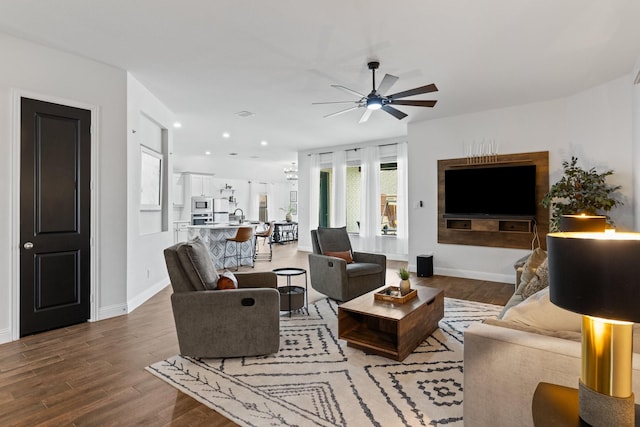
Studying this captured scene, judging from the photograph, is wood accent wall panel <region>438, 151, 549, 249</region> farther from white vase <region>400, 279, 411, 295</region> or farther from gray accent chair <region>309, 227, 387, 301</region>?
white vase <region>400, 279, 411, 295</region>

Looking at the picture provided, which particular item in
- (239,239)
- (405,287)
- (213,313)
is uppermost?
(239,239)

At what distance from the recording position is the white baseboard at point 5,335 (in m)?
3.27

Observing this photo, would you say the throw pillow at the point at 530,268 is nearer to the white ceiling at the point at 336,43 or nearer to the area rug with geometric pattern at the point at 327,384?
the area rug with geometric pattern at the point at 327,384

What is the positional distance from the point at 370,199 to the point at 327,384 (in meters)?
6.23

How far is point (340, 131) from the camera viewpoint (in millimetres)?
7383

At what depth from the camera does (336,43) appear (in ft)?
11.2

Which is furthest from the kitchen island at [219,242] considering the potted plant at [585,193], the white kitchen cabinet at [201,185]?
the potted plant at [585,193]

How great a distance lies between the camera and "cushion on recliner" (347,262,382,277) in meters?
4.41

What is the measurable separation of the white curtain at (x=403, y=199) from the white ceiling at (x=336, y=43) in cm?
251

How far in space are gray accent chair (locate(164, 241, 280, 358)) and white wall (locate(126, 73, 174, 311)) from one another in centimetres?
183

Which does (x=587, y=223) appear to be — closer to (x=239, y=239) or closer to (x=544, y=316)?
(x=544, y=316)

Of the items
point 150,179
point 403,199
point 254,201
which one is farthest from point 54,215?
point 254,201

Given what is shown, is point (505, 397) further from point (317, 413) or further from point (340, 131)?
point (340, 131)

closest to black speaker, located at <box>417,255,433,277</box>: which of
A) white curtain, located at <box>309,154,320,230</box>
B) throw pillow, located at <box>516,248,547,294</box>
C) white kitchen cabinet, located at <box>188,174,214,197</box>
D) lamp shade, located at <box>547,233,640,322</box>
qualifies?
throw pillow, located at <box>516,248,547,294</box>
